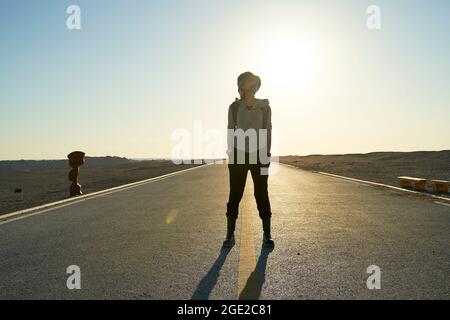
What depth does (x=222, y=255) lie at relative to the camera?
5129 mm

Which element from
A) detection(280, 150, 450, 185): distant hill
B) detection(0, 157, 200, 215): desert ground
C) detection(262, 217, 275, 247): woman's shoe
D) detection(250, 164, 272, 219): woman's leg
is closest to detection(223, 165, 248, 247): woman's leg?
detection(250, 164, 272, 219): woman's leg

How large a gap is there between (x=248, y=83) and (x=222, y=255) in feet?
6.92

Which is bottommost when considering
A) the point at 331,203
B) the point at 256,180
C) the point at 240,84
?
the point at 331,203

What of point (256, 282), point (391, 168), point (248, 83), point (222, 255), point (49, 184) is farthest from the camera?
point (391, 168)

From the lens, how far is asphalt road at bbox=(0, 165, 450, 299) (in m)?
3.73

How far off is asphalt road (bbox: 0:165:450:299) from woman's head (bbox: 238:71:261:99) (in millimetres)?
1925

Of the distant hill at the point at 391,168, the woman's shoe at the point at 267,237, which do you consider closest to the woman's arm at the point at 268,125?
the woman's shoe at the point at 267,237

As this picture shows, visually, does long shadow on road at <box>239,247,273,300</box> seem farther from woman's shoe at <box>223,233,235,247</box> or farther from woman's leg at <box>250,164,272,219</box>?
woman's leg at <box>250,164,272,219</box>

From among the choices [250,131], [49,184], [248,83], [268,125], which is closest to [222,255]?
[250,131]

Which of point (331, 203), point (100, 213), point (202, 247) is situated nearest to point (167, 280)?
point (202, 247)

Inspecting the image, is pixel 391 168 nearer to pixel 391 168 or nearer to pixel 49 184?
pixel 391 168

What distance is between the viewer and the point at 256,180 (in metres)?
5.72
